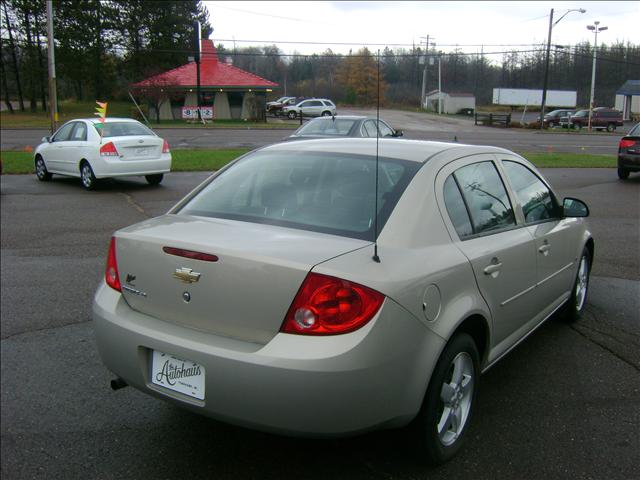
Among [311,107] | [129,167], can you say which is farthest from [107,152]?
[311,107]

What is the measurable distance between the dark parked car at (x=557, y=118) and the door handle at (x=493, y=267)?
148 feet

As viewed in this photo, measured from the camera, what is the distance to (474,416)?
138 inches

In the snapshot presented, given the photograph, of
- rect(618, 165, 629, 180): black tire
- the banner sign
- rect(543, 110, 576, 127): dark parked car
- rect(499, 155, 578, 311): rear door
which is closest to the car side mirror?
rect(499, 155, 578, 311): rear door

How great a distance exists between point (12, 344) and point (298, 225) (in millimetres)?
2628

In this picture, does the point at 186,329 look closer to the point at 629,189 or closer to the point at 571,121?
the point at 629,189

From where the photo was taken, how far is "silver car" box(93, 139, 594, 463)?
250 centimetres

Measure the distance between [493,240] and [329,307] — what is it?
1.38 metres

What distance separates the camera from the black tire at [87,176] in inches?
495

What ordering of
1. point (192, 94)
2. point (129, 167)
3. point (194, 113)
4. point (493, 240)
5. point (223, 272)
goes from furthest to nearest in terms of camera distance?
point (192, 94) → point (194, 113) → point (129, 167) → point (493, 240) → point (223, 272)

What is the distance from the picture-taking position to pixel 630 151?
1495 centimetres

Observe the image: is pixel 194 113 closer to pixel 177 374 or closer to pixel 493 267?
pixel 493 267

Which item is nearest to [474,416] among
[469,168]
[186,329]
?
[469,168]

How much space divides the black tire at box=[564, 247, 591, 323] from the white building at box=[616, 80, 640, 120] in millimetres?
6648

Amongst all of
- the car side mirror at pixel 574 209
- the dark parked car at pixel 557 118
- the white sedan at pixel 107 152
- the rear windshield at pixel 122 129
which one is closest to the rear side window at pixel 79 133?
the white sedan at pixel 107 152
